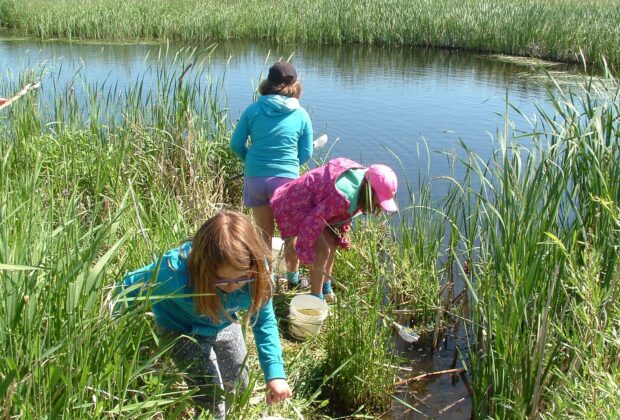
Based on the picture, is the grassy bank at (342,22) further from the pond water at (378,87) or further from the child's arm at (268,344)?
the child's arm at (268,344)

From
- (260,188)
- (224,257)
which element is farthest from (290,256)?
(224,257)

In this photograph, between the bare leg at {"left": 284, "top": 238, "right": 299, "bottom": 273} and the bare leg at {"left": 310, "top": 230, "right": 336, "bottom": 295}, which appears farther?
the bare leg at {"left": 284, "top": 238, "right": 299, "bottom": 273}

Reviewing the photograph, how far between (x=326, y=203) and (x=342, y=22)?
12.6 m

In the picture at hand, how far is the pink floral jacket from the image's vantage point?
10.0ft

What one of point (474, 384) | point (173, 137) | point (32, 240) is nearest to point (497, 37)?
point (173, 137)

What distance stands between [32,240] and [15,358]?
0.44 m

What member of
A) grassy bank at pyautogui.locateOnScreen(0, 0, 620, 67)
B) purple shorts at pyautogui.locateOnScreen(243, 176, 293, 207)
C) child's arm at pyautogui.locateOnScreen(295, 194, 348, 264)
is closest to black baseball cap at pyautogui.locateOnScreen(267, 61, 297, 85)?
purple shorts at pyautogui.locateOnScreen(243, 176, 293, 207)

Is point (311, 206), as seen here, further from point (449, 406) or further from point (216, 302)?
point (216, 302)

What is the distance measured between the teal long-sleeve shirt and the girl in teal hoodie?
1415 mm

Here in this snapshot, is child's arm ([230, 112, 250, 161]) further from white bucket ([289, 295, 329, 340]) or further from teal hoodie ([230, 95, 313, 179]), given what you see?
white bucket ([289, 295, 329, 340])

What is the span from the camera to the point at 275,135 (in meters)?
3.49

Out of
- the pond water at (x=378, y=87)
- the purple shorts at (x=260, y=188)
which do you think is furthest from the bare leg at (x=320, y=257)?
the pond water at (x=378, y=87)

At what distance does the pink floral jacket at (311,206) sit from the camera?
3.05 metres

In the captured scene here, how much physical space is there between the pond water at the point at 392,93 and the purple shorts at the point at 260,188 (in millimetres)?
669
